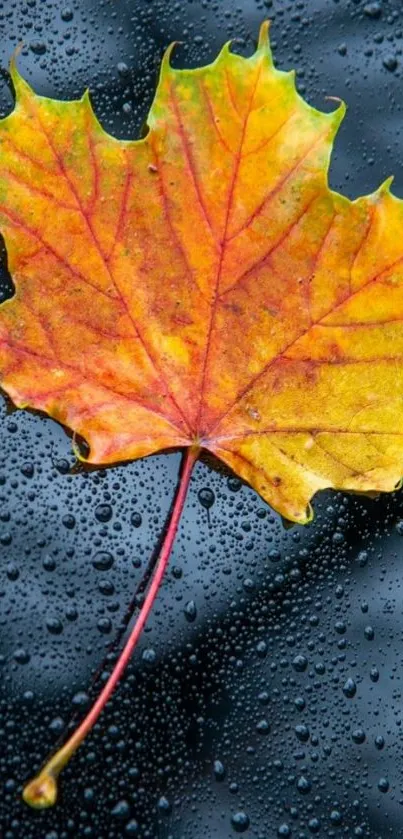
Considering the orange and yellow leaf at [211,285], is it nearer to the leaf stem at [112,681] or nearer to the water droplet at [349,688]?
the leaf stem at [112,681]

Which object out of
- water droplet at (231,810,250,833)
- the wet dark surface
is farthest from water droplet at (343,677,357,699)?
water droplet at (231,810,250,833)

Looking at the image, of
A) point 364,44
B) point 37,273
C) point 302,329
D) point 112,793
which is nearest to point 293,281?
point 302,329

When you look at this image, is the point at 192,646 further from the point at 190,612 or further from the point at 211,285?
the point at 211,285

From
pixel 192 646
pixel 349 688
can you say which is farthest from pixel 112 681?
pixel 349 688

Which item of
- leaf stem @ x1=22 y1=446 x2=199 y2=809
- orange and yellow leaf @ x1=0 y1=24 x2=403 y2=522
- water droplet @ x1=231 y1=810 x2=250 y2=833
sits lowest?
water droplet @ x1=231 y1=810 x2=250 y2=833

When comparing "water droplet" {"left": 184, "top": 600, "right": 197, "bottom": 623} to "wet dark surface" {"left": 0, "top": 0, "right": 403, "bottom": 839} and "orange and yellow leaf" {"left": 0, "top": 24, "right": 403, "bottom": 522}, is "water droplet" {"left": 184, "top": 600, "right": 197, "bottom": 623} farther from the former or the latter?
"orange and yellow leaf" {"left": 0, "top": 24, "right": 403, "bottom": 522}
